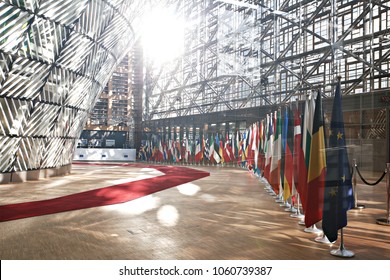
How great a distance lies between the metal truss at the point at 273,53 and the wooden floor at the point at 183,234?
1103cm

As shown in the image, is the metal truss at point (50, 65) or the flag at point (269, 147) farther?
the metal truss at point (50, 65)

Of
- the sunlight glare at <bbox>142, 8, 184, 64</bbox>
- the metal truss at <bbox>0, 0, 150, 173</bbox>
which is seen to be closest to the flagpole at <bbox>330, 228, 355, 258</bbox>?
the metal truss at <bbox>0, 0, 150, 173</bbox>

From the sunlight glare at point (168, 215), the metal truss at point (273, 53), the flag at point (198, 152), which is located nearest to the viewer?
the sunlight glare at point (168, 215)

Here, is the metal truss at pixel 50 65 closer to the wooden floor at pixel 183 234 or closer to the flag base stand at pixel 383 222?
the wooden floor at pixel 183 234

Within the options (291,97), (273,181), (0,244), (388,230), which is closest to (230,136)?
(291,97)

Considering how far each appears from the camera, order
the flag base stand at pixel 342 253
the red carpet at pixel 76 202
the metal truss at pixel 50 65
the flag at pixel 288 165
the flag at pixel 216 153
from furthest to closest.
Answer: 1. the flag at pixel 216 153
2. the metal truss at pixel 50 65
3. the flag at pixel 288 165
4. the red carpet at pixel 76 202
5. the flag base stand at pixel 342 253

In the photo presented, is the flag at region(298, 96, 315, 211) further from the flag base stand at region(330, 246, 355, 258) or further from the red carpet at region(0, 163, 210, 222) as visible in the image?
the red carpet at region(0, 163, 210, 222)

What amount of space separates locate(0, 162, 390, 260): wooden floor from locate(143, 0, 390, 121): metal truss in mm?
11025

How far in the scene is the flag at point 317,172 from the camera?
588 centimetres

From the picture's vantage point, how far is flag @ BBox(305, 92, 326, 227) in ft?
19.3

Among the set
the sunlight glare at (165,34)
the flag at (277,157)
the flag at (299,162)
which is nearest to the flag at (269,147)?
the flag at (277,157)

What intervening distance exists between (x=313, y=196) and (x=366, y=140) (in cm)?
1178
